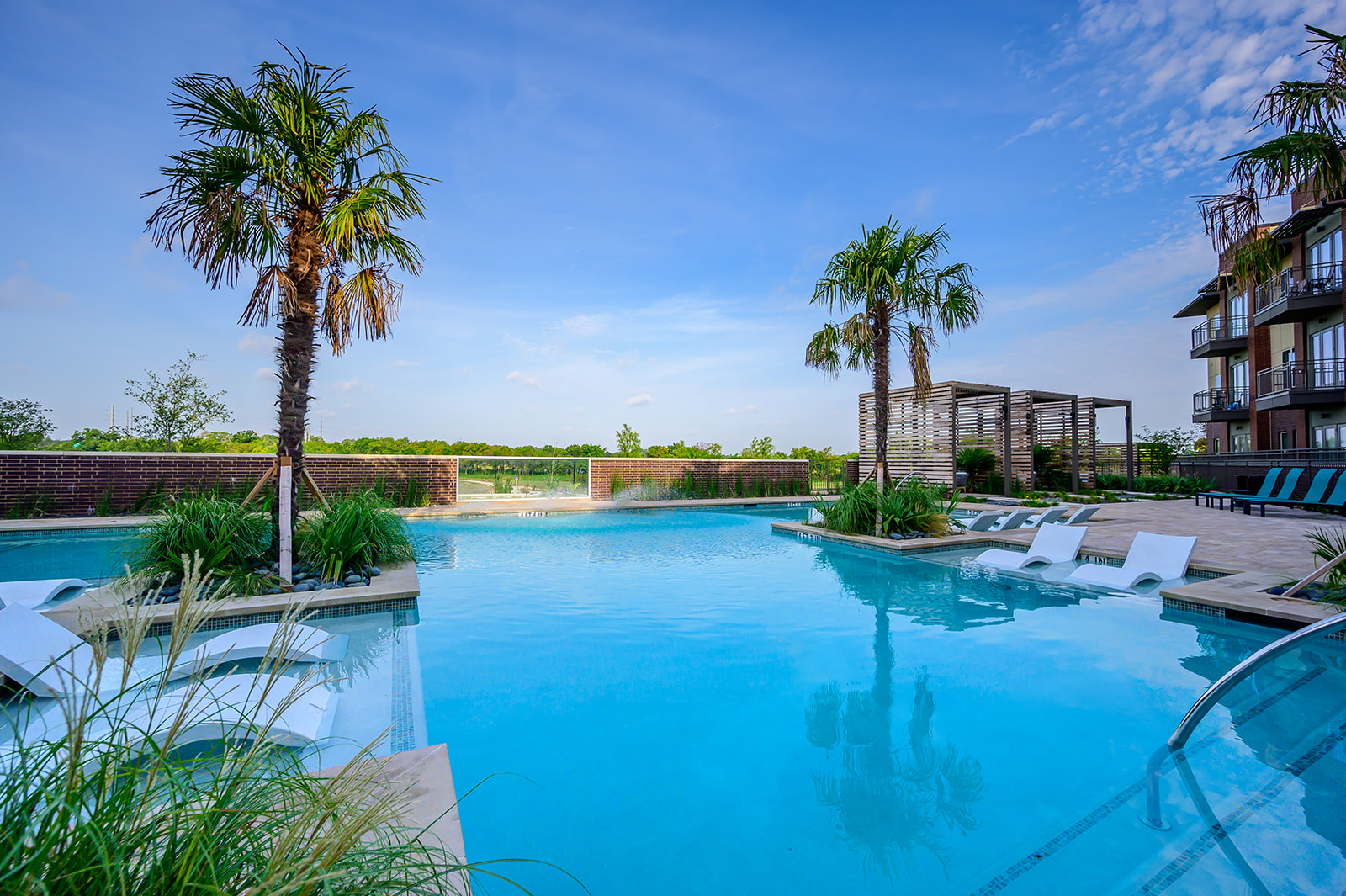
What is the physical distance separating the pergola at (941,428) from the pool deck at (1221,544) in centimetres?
313

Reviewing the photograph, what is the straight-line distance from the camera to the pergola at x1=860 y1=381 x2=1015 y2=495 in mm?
17453

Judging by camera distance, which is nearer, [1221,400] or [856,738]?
[856,738]

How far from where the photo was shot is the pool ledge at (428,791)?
74.4 inches

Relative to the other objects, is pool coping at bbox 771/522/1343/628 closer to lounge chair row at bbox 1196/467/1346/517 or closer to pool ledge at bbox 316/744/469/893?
pool ledge at bbox 316/744/469/893

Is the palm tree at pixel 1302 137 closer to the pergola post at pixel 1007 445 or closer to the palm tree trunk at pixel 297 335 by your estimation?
the palm tree trunk at pixel 297 335

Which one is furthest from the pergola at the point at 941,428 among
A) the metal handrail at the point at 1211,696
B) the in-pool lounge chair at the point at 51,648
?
the in-pool lounge chair at the point at 51,648

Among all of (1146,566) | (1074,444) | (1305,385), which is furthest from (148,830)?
(1305,385)

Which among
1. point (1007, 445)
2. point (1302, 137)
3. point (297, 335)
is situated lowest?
point (1007, 445)

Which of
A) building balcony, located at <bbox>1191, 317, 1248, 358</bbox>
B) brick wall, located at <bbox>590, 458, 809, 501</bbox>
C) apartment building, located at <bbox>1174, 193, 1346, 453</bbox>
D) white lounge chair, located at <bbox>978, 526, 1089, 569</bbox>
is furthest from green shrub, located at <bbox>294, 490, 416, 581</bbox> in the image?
building balcony, located at <bbox>1191, 317, 1248, 358</bbox>

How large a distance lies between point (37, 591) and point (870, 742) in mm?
6963

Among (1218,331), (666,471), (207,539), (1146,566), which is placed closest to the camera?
(207,539)

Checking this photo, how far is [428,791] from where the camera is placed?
2.14 m

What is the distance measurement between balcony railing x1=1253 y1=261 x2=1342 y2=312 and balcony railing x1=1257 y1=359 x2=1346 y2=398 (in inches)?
80.0

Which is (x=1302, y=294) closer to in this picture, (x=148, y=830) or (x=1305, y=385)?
(x=1305, y=385)
